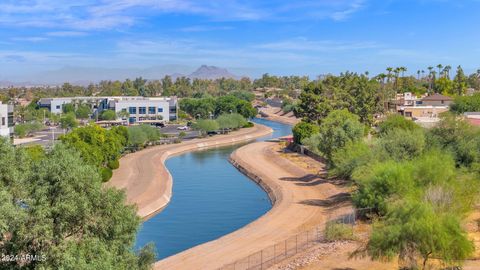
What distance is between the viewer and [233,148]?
10312 cm

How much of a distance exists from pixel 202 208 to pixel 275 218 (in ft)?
34.6

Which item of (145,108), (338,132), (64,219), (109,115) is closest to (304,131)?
(338,132)

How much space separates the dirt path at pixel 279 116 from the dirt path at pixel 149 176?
57087 mm

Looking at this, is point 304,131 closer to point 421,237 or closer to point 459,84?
point 421,237

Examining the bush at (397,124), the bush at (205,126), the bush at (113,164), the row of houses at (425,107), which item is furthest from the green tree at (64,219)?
the bush at (205,126)

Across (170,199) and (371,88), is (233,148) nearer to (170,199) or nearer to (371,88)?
(371,88)

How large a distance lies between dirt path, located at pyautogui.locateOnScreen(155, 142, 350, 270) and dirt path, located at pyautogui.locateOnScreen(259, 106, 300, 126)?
8807cm

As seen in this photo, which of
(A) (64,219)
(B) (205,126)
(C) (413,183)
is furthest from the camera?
(B) (205,126)

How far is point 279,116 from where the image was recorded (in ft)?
595

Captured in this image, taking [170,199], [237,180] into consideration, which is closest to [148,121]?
[237,180]

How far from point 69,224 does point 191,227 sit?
88.7 feet

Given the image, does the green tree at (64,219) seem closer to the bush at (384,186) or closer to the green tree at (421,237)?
the green tree at (421,237)

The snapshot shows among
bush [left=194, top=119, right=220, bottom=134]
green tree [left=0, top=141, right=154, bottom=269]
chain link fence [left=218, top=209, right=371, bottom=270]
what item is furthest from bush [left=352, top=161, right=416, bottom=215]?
bush [left=194, top=119, right=220, bottom=134]

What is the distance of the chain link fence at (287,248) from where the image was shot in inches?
1300
